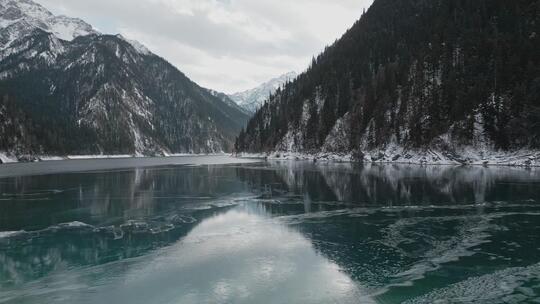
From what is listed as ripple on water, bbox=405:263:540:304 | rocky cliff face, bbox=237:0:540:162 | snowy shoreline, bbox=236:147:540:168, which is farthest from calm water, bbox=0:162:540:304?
rocky cliff face, bbox=237:0:540:162

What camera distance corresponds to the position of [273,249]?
70.1 feet

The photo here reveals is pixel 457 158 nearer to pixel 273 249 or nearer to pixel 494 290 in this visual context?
pixel 273 249

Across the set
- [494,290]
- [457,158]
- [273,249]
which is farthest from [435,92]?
[494,290]

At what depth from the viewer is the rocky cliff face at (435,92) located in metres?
94.7

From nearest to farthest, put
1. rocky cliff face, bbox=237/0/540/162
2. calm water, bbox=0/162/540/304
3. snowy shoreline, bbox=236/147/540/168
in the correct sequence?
calm water, bbox=0/162/540/304 < snowy shoreline, bbox=236/147/540/168 < rocky cliff face, bbox=237/0/540/162

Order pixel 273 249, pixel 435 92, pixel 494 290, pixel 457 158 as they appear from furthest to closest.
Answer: pixel 435 92 < pixel 457 158 < pixel 273 249 < pixel 494 290

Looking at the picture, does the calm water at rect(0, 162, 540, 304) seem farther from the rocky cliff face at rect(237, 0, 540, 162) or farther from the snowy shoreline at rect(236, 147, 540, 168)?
the rocky cliff face at rect(237, 0, 540, 162)

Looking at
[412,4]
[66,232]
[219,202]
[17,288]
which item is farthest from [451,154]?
[412,4]

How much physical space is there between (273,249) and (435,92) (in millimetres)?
102764

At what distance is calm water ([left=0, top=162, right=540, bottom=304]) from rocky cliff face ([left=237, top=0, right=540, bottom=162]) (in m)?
60.5

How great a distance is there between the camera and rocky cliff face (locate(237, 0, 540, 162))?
94688 mm

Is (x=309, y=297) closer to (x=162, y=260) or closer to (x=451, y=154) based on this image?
(x=162, y=260)

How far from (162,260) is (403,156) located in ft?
325

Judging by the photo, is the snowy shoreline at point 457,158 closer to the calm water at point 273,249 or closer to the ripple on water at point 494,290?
the calm water at point 273,249
